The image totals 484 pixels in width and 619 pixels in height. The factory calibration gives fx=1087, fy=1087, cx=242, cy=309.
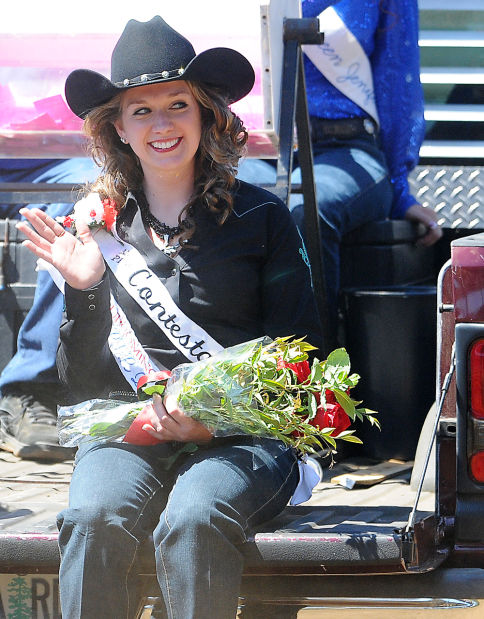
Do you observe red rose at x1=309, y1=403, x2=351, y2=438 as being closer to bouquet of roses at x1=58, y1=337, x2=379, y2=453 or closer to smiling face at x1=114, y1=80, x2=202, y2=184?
bouquet of roses at x1=58, y1=337, x2=379, y2=453

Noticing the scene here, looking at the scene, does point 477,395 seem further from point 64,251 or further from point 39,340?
point 39,340

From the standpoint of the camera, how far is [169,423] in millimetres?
2598

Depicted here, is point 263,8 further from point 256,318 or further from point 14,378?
point 14,378

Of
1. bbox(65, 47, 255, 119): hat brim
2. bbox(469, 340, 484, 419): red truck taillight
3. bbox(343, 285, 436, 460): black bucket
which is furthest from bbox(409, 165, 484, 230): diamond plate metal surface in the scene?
bbox(469, 340, 484, 419): red truck taillight

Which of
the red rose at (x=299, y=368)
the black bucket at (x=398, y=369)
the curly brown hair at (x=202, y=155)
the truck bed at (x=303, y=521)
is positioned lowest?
the truck bed at (x=303, y=521)

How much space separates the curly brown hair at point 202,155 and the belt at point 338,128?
135 cm

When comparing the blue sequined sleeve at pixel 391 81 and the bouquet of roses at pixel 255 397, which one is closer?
the bouquet of roses at pixel 255 397

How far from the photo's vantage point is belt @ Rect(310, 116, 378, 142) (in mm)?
4469

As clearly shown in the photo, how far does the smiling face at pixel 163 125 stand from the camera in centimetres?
295

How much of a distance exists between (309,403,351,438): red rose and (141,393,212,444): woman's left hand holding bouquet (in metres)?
0.27

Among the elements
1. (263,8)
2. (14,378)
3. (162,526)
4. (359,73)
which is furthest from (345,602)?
(359,73)

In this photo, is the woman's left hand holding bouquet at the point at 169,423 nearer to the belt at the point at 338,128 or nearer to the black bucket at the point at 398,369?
the black bucket at the point at 398,369

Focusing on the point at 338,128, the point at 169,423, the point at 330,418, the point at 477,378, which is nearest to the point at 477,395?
the point at 477,378

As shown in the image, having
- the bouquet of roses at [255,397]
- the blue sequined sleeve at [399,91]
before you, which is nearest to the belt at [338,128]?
the blue sequined sleeve at [399,91]
